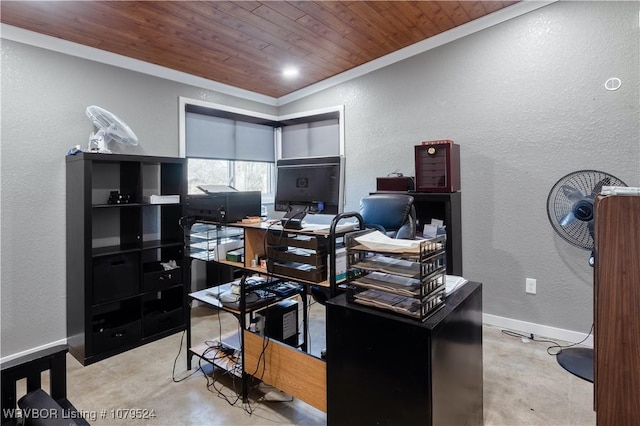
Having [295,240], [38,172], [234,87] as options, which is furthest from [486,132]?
[38,172]

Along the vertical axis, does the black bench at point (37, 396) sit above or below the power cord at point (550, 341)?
above

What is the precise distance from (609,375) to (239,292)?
177cm

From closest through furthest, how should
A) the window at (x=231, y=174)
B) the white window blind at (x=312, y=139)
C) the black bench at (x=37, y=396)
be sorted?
1. the black bench at (x=37, y=396)
2. the window at (x=231, y=174)
3. the white window blind at (x=312, y=139)

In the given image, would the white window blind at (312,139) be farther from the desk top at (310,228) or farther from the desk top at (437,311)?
the desk top at (437,311)

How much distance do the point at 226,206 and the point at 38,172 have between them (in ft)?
5.46

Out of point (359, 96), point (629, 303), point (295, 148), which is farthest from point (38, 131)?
point (629, 303)

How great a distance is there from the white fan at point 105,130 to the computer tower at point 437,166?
2555 millimetres

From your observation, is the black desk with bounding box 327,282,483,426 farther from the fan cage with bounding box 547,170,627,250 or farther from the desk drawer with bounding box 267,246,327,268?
the fan cage with bounding box 547,170,627,250

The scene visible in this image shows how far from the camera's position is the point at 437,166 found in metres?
3.03

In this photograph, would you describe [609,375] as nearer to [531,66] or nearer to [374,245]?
[374,245]

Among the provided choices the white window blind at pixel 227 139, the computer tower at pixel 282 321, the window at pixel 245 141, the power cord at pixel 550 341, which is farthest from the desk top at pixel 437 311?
the white window blind at pixel 227 139

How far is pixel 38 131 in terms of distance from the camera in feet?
8.64

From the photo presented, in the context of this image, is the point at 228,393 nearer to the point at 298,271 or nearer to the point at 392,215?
the point at 298,271

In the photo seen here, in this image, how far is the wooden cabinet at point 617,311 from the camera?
1035 mm
